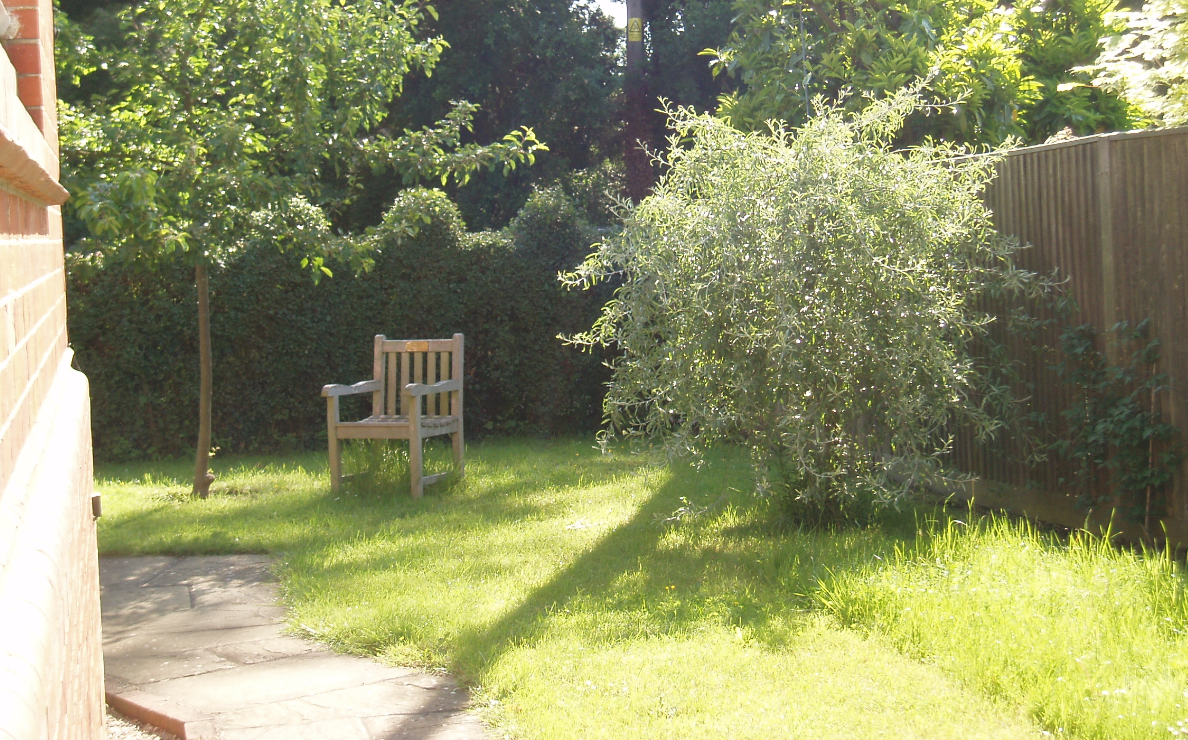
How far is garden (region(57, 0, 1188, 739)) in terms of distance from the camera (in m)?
3.72

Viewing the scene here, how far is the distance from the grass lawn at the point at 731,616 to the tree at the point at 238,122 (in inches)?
74.0

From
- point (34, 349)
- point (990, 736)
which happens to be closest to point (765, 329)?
point (990, 736)

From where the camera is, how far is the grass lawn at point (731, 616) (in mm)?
3258

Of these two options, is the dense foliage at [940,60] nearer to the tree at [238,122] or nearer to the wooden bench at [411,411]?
the tree at [238,122]

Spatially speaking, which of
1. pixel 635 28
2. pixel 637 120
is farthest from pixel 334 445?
pixel 637 120

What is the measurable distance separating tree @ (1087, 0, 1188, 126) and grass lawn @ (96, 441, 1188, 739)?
2552 mm

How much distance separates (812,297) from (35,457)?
418cm

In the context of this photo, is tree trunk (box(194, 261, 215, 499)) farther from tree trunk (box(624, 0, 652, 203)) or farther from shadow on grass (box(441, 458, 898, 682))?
tree trunk (box(624, 0, 652, 203))

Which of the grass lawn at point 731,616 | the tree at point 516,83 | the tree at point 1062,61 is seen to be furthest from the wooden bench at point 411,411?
the tree at point 516,83

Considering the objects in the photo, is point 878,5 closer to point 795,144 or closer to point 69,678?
point 795,144

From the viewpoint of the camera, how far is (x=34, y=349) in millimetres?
1696

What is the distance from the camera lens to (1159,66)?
21.5ft

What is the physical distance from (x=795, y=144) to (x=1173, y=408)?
2169 millimetres

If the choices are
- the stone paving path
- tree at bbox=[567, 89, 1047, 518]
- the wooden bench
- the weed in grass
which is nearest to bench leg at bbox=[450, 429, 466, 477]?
the wooden bench
